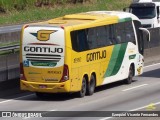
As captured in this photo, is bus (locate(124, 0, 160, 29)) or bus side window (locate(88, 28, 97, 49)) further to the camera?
bus (locate(124, 0, 160, 29))

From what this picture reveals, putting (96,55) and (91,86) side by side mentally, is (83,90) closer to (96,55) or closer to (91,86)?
(91,86)

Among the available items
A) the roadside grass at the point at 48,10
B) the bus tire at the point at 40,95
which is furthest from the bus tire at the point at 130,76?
the roadside grass at the point at 48,10

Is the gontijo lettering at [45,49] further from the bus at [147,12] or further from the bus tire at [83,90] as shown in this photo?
the bus at [147,12]

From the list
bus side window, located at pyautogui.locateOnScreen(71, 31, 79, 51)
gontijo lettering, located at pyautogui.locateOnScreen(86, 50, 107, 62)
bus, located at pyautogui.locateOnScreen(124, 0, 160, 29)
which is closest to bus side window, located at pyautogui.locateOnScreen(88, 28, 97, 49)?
gontijo lettering, located at pyautogui.locateOnScreen(86, 50, 107, 62)

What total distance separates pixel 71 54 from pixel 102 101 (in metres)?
1.94

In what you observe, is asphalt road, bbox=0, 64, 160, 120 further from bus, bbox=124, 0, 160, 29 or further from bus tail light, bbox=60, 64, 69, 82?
bus, bbox=124, 0, 160, 29

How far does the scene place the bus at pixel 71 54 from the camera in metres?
26.4

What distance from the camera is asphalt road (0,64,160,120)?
2427 cm

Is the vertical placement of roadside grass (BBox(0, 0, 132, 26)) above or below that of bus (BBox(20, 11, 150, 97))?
below

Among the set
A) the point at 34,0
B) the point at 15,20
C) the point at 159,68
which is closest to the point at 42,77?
the point at 159,68

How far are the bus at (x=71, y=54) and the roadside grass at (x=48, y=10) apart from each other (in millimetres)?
37685

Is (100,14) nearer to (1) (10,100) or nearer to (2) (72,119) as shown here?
(1) (10,100)

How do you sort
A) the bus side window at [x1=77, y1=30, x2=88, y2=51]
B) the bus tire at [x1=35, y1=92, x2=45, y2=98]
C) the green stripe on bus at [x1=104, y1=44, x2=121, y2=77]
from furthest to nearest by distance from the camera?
the green stripe on bus at [x1=104, y1=44, x2=121, y2=77]
the bus tire at [x1=35, y1=92, x2=45, y2=98]
the bus side window at [x1=77, y1=30, x2=88, y2=51]

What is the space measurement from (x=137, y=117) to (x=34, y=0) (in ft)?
181
